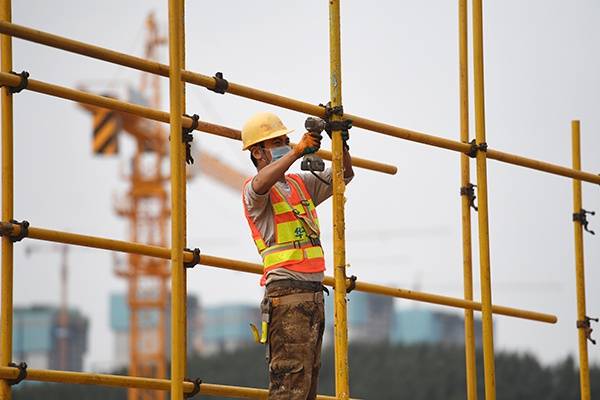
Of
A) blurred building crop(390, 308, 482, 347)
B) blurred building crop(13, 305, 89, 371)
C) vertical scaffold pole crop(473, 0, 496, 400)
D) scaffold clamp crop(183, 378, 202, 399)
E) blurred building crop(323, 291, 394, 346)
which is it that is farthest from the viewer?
blurred building crop(390, 308, 482, 347)

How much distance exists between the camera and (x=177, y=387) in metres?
6.52

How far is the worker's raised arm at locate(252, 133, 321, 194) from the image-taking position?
6.48m

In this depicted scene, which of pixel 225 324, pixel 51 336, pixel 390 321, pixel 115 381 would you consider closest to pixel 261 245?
pixel 115 381

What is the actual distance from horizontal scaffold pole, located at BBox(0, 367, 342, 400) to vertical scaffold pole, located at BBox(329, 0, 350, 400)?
2.44 feet

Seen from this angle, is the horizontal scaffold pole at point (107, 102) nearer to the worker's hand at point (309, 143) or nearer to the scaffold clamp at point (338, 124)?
the scaffold clamp at point (338, 124)

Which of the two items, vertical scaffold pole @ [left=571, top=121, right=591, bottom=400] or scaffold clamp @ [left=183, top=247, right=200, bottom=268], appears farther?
vertical scaffold pole @ [left=571, top=121, right=591, bottom=400]

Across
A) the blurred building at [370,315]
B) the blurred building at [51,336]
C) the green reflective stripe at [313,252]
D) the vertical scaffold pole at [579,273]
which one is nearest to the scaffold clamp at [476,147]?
the vertical scaffold pole at [579,273]

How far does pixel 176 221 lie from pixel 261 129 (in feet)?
2.23

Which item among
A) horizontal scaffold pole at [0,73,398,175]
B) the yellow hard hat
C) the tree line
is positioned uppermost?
the tree line

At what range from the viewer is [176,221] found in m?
6.54

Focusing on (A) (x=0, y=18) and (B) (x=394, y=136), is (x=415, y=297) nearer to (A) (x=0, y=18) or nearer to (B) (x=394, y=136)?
(B) (x=394, y=136)

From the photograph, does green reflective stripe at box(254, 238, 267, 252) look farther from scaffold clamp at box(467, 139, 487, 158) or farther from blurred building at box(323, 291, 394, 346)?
blurred building at box(323, 291, 394, 346)

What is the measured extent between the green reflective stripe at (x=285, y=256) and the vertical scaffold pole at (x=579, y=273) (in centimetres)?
348

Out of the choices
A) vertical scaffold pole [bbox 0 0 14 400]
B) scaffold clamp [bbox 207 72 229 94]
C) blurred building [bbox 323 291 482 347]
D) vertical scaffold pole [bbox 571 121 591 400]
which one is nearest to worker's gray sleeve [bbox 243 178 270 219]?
scaffold clamp [bbox 207 72 229 94]
